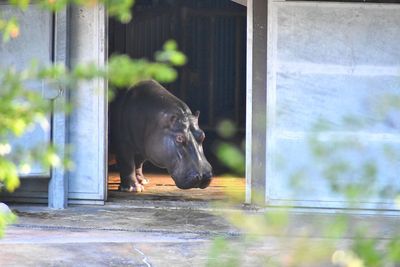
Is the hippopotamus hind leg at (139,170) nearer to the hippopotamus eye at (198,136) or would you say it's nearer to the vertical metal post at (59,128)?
the hippopotamus eye at (198,136)

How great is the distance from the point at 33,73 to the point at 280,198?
625 centimetres

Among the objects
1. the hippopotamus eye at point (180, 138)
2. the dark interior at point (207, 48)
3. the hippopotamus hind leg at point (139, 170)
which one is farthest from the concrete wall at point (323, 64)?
the dark interior at point (207, 48)

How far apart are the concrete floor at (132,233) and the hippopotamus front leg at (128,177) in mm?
196

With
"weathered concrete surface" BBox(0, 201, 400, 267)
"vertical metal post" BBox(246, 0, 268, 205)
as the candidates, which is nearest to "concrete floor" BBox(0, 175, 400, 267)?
"weathered concrete surface" BBox(0, 201, 400, 267)

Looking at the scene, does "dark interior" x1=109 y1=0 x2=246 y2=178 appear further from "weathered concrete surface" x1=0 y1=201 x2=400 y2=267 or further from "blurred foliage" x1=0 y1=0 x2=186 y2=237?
"blurred foliage" x1=0 y1=0 x2=186 y2=237

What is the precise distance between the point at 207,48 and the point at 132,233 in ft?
20.2

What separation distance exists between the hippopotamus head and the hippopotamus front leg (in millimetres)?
442

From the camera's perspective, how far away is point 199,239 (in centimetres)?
682

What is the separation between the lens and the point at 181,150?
28.3 ft

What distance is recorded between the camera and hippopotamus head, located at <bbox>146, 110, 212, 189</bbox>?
332 inches

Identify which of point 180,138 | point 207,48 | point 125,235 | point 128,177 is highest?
point 207,48

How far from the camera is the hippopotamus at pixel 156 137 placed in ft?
27.9

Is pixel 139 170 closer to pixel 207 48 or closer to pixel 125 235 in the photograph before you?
pixel 125 235

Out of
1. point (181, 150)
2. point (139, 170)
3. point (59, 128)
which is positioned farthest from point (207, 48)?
point (59, 128)
